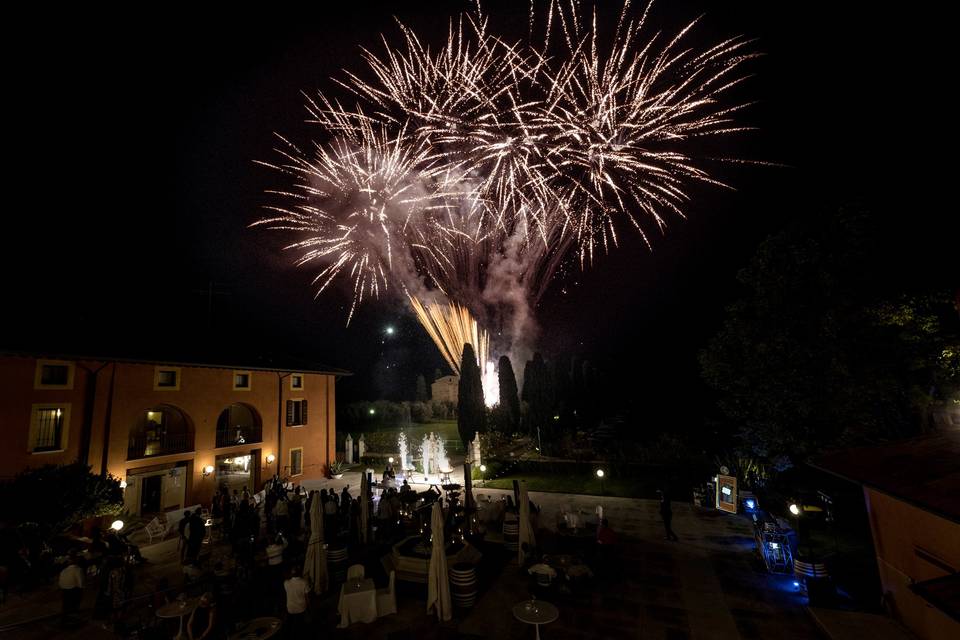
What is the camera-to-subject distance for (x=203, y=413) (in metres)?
19.0

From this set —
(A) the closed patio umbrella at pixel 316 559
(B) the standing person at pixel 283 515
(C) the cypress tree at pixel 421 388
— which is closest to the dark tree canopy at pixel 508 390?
(B) the standing person at pixel 283 515

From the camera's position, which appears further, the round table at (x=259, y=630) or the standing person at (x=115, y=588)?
the standing person at (x=115, y=588)

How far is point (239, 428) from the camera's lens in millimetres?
20406

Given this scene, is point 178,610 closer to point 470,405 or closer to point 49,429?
point 49,429

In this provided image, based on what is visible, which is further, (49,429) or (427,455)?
(427,455)

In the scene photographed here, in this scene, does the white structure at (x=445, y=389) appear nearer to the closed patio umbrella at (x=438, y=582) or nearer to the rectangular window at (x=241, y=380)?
the rectangular window at (x=241, y=380)

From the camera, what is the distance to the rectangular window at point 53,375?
1397 cm

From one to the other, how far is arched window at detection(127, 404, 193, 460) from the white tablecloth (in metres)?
13.4

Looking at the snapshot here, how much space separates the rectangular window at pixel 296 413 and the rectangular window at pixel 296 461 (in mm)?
1406

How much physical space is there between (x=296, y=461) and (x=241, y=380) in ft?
18.5

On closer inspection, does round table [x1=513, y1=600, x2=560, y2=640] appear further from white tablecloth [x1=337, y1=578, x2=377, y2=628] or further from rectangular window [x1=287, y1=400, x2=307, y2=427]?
rectangular window [x1=287, y1=400, x2=307, y2=427]

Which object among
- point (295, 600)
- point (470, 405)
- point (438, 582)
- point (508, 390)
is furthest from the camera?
point (508, 390)

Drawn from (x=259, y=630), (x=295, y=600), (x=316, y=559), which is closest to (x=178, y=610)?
(x=259, y=630)

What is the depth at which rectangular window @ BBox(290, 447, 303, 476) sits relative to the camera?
22.9 meters
